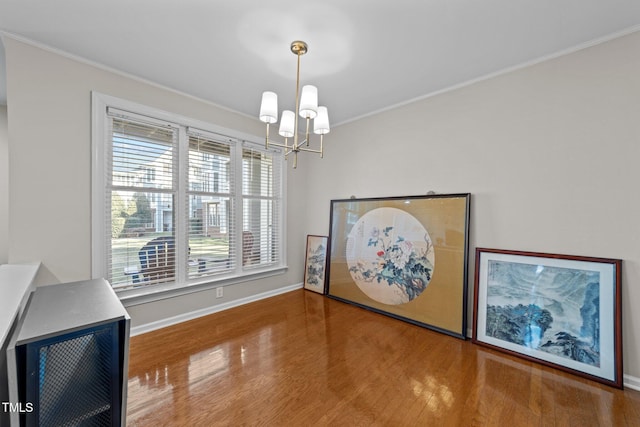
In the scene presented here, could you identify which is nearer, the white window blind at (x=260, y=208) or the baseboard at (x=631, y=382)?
the baseboard at (x=631, y=382)

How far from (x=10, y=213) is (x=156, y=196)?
1.05m

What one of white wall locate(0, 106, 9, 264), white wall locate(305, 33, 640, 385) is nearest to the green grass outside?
white wall locate(0, 106, 9, 264)

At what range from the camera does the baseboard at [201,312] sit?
2781mm

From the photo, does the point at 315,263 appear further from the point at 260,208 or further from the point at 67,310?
the point at 67,310

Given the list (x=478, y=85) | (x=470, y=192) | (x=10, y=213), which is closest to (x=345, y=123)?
(x=478, y=85)

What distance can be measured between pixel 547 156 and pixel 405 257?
5.31 ft

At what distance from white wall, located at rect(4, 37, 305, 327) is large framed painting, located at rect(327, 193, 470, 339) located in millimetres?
2817

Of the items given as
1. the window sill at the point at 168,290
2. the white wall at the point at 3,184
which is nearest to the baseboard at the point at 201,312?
the window sill at the point at 168,290

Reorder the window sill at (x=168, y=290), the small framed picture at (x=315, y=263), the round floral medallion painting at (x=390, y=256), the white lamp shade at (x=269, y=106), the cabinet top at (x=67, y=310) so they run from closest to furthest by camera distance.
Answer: the cabinet top at (x=67, y=310) < the white lamp shade at (x=269, y=106) < the window sill at (x=168, y=290) < the round floral medallion painting at (x=390, y=256) < the small framed picture at (x=315, y=263)

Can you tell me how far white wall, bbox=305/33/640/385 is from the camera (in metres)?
1.99

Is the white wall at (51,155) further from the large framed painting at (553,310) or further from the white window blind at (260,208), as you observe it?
the large framed painting at (553,310)

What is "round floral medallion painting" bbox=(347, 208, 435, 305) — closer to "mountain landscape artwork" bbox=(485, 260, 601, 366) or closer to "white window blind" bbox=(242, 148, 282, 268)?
"mountain landscape artwork" bbox=(485, 260, 601, 366)

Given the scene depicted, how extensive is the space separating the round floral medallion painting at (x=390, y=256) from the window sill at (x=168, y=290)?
1490 mm

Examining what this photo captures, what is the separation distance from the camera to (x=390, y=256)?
3.26 m
